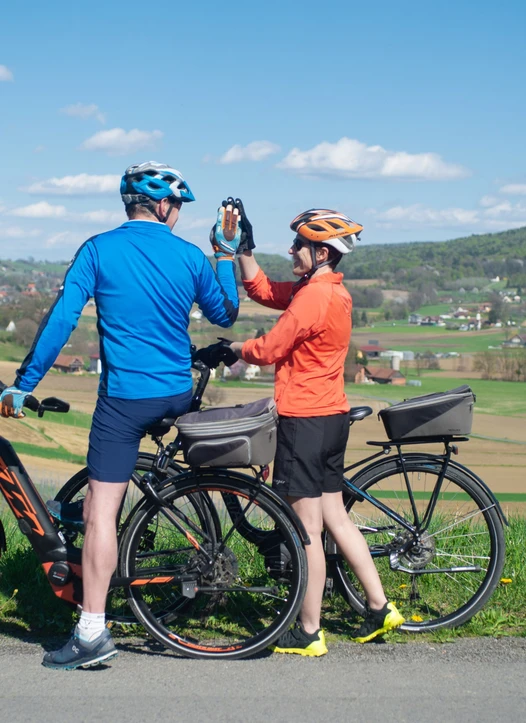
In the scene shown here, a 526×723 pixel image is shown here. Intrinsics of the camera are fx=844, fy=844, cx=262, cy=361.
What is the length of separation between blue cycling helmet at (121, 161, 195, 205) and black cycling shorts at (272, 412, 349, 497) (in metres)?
1.14

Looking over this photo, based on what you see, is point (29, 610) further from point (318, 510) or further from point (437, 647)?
point (437, 647)

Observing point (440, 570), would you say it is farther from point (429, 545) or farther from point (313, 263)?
point (313, 263)

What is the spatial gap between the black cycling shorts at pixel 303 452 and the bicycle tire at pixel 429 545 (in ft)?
1.53

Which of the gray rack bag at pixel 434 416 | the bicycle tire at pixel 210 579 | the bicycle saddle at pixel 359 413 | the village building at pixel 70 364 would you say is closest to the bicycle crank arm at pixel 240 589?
the bicycle tire at pixel 210 579

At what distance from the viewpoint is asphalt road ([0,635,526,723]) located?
9.89ft

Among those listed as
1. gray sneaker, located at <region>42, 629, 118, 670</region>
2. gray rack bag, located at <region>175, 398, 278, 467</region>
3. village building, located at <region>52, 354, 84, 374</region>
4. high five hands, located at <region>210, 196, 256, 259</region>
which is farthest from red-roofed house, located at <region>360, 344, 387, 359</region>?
gray sneaker, located at <region>42, 629, 118, 670</region>

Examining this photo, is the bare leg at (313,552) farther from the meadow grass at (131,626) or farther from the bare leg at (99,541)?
the bare leg at (99,541)

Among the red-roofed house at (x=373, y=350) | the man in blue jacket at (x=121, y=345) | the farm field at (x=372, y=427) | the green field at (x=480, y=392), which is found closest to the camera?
the man in blue jacket at (x=121, y=345)

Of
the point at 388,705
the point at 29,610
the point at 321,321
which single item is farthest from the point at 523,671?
the point at 29,610

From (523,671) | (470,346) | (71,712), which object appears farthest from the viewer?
(470,346)

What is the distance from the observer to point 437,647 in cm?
375

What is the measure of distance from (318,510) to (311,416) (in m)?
0.45

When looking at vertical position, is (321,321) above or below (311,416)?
above

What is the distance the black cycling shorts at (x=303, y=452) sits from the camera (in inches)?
149
